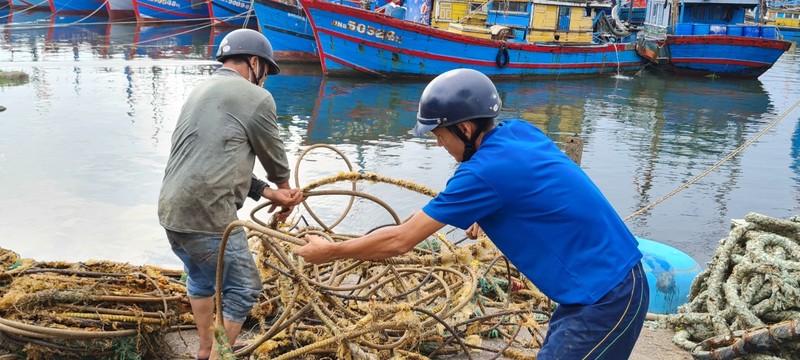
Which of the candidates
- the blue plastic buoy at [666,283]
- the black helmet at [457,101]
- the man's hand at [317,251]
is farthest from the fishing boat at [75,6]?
the black helmet at [457,101]

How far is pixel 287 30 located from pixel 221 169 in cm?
2306

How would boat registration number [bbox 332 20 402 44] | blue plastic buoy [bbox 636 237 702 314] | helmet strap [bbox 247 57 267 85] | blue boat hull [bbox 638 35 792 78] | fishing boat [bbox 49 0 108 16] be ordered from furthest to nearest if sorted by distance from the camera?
fishing boat [bbox 49 0 108 16] → blue boat hull [bbox 638 35 792 78] → boat registration number [bbox 332 20 402 44] → blue plastic buoy [bbox 636 237 702 314] → helmet strap [bbox 247 57 267 85]

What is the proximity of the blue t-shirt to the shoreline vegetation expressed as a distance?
17557 millimetres

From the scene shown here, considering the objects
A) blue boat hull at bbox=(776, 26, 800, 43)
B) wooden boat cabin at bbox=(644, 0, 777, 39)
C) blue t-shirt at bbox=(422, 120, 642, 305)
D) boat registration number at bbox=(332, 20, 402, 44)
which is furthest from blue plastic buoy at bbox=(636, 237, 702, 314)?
blue boat hull at bbox=(776, 26, 800, 43)

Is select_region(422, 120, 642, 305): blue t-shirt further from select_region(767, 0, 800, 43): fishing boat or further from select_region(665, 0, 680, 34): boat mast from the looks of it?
select_region(767, 0, 800, 43): fishing boat

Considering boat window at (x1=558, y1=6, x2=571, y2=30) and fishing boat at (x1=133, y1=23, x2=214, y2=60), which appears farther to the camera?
fishing boat at (x1=133, y1=23, x2=214, y2=60)

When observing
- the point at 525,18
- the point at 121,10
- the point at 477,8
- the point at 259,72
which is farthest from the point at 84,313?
the point at 121,10

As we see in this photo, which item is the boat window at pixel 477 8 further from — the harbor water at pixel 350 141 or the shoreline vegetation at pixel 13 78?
the shoreline vegetation at pixel 13 78

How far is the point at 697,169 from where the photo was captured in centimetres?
1227

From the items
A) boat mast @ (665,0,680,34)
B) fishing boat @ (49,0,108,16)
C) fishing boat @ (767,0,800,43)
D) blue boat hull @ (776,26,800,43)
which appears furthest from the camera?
fishing boat @ (767,0,800,43)

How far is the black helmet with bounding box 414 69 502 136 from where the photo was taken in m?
2.51

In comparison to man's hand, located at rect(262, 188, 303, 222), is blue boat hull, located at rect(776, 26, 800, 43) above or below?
above

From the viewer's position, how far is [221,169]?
3.29 meters

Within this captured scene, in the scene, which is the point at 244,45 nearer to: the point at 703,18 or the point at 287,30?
the point at 287,30
